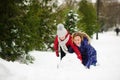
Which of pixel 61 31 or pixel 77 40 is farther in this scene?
pixel 61 31

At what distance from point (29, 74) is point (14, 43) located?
4445 millimetres

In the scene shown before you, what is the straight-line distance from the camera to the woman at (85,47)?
9789 mm

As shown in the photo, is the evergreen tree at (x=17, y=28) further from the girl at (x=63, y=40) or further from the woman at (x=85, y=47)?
the woman at (x=85, y=47)

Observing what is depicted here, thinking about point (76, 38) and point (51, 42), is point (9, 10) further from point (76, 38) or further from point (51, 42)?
point (51, 42)

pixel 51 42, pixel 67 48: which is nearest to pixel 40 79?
pixel 67 48

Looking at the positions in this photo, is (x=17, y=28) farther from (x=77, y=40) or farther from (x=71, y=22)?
(x=71, y=22)

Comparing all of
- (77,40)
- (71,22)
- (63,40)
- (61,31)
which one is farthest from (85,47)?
(71,22)

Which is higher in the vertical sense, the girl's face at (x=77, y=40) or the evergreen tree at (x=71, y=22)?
the girl's face at (x=77, y=40)

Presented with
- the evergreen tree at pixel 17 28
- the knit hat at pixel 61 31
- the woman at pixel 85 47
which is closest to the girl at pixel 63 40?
the knit hat at pixel 61 31

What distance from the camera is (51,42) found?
57.3 feet

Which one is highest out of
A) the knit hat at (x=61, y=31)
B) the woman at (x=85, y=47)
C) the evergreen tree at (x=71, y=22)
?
the knit hat at (x=61, y=31)

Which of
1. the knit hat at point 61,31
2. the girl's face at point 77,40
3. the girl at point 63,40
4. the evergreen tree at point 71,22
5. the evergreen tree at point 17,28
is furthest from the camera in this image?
the evergreen tree at point 71,22

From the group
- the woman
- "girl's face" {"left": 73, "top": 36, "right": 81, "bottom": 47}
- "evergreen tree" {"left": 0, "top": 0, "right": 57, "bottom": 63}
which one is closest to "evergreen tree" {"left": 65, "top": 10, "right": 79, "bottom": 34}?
"evergreen tree" {"left": 0, "top": 0, "right": 57, "bottom": 63}

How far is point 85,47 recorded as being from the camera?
32.6ft
